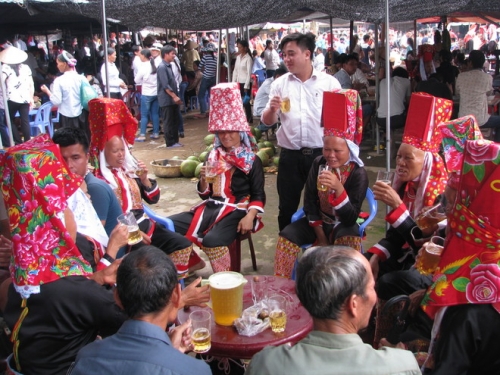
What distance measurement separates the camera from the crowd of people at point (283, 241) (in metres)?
1.84

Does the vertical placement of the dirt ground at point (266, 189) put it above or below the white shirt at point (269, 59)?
below

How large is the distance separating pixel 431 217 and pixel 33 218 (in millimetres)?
2435

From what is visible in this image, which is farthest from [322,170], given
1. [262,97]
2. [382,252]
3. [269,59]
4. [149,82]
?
[269,59]

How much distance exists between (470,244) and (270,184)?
18.2ft

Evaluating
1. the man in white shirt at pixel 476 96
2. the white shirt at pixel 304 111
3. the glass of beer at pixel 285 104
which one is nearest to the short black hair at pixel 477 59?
the man in white shirt at pixel 476 96

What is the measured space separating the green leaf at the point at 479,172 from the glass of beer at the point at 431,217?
1.12 m

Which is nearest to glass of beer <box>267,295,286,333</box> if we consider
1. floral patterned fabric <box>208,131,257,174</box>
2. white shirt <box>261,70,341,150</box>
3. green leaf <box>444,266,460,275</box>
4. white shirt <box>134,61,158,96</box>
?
green leaf <box>444,266,460,275</box>

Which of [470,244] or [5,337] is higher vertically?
[470,244]

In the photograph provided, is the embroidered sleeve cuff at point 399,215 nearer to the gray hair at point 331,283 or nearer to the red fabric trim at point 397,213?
the red fabric trim at point 397,213

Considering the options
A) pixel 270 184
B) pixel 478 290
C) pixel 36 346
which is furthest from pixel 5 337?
pixel 270 184

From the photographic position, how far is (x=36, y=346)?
242 centimetres

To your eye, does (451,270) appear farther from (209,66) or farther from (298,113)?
(209,66)

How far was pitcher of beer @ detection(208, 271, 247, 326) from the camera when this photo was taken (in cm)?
274

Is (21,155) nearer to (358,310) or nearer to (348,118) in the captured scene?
(358,310)
